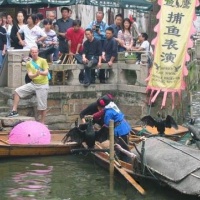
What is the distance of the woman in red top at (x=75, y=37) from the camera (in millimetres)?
17048

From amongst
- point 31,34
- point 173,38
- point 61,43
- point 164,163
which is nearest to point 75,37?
point 61,43

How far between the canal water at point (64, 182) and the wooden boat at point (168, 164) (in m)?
0.36

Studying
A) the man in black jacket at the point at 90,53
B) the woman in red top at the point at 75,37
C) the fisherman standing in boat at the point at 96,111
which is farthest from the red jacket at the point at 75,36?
the fisherman standing in boat at the point at 96,111

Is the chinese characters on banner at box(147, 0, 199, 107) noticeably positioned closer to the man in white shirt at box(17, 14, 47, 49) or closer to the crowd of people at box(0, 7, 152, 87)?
the crowd of people at box(0, 7, 152, 87)

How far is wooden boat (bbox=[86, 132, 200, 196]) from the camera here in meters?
10.9

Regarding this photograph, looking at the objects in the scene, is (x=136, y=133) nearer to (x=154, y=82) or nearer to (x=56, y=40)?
(x=154, y=82)

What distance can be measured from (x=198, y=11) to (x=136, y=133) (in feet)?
41.0

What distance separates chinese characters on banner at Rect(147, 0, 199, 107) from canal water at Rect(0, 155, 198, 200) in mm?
2978

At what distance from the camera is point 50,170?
1364 centimetres

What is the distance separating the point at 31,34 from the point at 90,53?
5.26ft

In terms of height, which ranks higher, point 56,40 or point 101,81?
point 56,40

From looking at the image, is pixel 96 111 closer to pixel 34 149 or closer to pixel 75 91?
pixel 34 149

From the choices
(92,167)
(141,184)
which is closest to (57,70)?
(92,167)

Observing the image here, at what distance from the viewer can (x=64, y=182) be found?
12.7 meters
